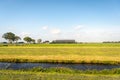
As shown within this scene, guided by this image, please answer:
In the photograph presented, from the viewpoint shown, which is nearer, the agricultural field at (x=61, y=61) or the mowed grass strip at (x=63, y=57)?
the agricultural field at (x=61, y=61)

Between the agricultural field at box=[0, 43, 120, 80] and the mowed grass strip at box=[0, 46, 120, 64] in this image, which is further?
the mowed grass strip at box=[0, 46, 120, 64]

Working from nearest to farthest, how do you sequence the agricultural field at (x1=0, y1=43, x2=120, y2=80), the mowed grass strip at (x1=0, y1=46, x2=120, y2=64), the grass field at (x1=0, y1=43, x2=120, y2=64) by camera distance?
the agricultural field at (x1=0, y1=43, x2=120, y2=80), the mowed grass strip at (x1=0, y1=46, x2=120, y2=64), the grass field at (x1=0, y1=43, x2=120, y2=64)

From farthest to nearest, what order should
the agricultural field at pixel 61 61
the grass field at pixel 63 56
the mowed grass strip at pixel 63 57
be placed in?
the grass field at pixel 63 56
the mowed grass strip at pixel 63 57
the agricultural field at pixel 61 61

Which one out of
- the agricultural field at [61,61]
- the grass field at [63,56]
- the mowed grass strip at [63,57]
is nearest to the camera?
the agricultural field at [61,61]

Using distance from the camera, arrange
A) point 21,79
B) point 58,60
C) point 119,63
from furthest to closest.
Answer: point 58,60
point 119,63
point 21,79

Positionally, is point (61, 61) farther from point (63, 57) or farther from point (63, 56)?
point (63, 56)

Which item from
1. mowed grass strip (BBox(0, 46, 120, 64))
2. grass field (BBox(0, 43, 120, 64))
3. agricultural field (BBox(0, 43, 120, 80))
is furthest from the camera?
grass field (BBox(0, 43, 120, 64))

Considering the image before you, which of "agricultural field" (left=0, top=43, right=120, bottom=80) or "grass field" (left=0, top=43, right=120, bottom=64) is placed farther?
"grass field" (left=0, top=43, right=120, bottom=64)

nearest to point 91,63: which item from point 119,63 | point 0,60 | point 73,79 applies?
point 119,63

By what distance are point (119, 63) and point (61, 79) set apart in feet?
68.6

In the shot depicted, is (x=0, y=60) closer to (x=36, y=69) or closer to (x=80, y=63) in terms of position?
(x=80, y=63)

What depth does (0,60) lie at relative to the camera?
125 ft

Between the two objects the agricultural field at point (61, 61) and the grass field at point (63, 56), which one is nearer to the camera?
the agricultural field at point (61, 61)

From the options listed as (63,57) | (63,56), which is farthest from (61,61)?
(63,56)
